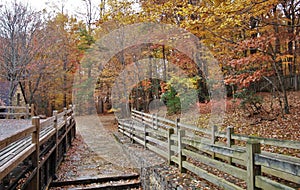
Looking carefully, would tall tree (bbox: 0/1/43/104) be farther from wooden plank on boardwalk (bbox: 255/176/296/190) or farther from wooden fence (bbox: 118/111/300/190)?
wooden plank on boardwalk (bbox: 255/176/296/190)

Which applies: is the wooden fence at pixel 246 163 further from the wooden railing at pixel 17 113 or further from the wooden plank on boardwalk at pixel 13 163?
the wooden railing at pixel 17 113

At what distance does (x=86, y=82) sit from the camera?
22.2 metres

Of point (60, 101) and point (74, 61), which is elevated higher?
point (74, 61)

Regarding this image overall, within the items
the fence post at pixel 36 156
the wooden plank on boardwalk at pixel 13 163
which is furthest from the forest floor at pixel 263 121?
the wooden plank on boardwalk at pixel 13 163

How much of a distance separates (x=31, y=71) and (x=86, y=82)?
5899 millimetres

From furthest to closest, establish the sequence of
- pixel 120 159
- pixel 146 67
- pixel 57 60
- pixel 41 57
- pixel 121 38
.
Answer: pixel 57 60 → pixel 41 57 → pixel 146 67 → pixel 121 38 → pixel 120 159

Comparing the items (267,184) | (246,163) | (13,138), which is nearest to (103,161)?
(13,138)

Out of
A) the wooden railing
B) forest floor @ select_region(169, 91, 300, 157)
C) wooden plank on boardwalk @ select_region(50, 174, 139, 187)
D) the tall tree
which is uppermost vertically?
the tall tree

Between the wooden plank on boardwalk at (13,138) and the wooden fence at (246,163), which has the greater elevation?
the wooden plank on boardwalk at (13,138)

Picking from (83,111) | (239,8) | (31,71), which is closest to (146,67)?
(31,71)

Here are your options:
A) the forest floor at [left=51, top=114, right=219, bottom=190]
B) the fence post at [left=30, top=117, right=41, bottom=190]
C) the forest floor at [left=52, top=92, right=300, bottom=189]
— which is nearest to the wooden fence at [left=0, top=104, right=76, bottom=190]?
the fence post at [left=30, top=117, right=41, bottom=190]

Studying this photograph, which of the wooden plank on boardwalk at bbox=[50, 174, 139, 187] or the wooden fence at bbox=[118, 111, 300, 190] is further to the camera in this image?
the wooden plank on boardwalk at bbox=[50, 174, 139, 187]

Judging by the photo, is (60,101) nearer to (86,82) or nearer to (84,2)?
(86,82)

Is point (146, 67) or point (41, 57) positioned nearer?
point (146, 67)
